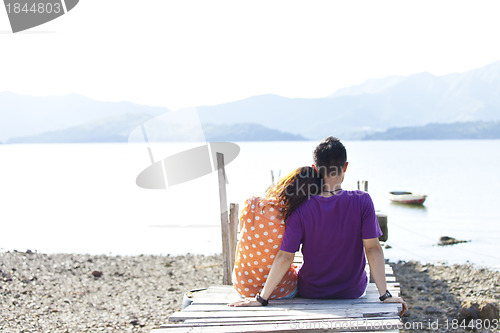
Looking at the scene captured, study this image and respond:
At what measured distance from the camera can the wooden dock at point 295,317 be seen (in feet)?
12.9

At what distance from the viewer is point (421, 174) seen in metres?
72.6

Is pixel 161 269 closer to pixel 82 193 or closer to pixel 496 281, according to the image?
pixel 496 281

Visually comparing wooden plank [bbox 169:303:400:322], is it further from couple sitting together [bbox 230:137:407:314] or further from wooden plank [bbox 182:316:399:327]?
couple sitting together [bbox 230:137:407:314]

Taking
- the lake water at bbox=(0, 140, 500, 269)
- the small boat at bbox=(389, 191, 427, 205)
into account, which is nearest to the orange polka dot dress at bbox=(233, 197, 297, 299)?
the lake water at bbox=(0, 140, 500, 269)

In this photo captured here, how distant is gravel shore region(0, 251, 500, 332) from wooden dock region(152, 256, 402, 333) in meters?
4.64

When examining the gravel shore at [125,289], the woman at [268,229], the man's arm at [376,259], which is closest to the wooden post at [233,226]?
the gravel shore at [125,289]

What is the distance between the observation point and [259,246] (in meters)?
4.73

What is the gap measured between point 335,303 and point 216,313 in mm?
1075

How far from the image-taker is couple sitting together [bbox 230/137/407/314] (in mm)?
4371

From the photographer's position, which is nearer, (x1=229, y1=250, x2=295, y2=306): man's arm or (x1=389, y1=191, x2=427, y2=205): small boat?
(x1=229, y1=250, x2=295, y2=306): man's arm

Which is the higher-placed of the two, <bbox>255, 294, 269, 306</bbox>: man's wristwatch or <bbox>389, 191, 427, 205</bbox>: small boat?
<bbox>255, 294, 269, 306</bbox>: man's wristwatch

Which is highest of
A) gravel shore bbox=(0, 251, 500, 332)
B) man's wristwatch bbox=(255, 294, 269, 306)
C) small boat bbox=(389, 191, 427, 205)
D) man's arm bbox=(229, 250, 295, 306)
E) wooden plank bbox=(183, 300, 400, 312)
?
man's arm bbox=(229, 250, 295, 306)

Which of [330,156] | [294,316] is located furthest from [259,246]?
[330,156]

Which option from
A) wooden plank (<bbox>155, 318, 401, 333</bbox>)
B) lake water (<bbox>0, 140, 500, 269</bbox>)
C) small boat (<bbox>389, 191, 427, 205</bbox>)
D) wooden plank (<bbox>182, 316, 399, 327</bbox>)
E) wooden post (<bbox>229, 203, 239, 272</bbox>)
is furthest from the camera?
small boat (<bbox>389, 191, 427, 205</bbox>)
